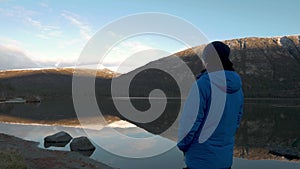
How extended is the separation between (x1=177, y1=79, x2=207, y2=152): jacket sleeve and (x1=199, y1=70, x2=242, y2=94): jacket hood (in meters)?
0.23

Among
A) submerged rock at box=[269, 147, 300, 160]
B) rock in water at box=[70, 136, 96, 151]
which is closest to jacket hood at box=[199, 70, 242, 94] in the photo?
rock in water at box=[70, 136, 96, 151]

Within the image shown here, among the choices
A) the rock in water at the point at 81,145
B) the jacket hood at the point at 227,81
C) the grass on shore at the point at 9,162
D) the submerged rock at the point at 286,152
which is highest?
the jacket hood at the point at 227,81

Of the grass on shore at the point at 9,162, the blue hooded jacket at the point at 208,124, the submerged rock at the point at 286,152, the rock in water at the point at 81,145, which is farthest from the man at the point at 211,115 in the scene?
the submerged rock at the point at 286,152

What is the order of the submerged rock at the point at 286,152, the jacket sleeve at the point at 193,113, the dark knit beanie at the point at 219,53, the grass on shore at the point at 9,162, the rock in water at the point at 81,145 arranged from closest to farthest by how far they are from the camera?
the jacket sleeve at the point at 193,113 → the dark knit beanie at the point at 219,53 → the grass on shore at the point at 9,162 → the rock in water at the point at 81,145 → the submerged rock at the point at 286,152

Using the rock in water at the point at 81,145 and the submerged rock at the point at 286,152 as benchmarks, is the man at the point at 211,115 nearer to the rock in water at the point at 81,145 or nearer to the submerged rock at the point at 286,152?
the rock in water at the point at 81,145

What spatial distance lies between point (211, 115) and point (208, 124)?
142 mm

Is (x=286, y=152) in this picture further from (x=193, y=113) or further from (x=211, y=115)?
(x=193, y=113)

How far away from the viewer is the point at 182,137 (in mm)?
4242

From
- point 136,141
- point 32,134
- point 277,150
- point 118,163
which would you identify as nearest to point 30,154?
point 118,163

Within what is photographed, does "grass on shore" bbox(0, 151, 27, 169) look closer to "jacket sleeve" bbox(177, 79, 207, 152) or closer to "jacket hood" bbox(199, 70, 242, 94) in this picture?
"jacket sleeve" bbox(177, 79, 207, 152)

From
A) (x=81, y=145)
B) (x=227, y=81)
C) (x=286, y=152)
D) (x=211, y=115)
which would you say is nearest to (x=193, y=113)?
(x=211, y=115)

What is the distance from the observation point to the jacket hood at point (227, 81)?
420 centimetres

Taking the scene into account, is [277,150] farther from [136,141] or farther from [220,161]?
[220,161]

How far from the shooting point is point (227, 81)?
4305 mm
